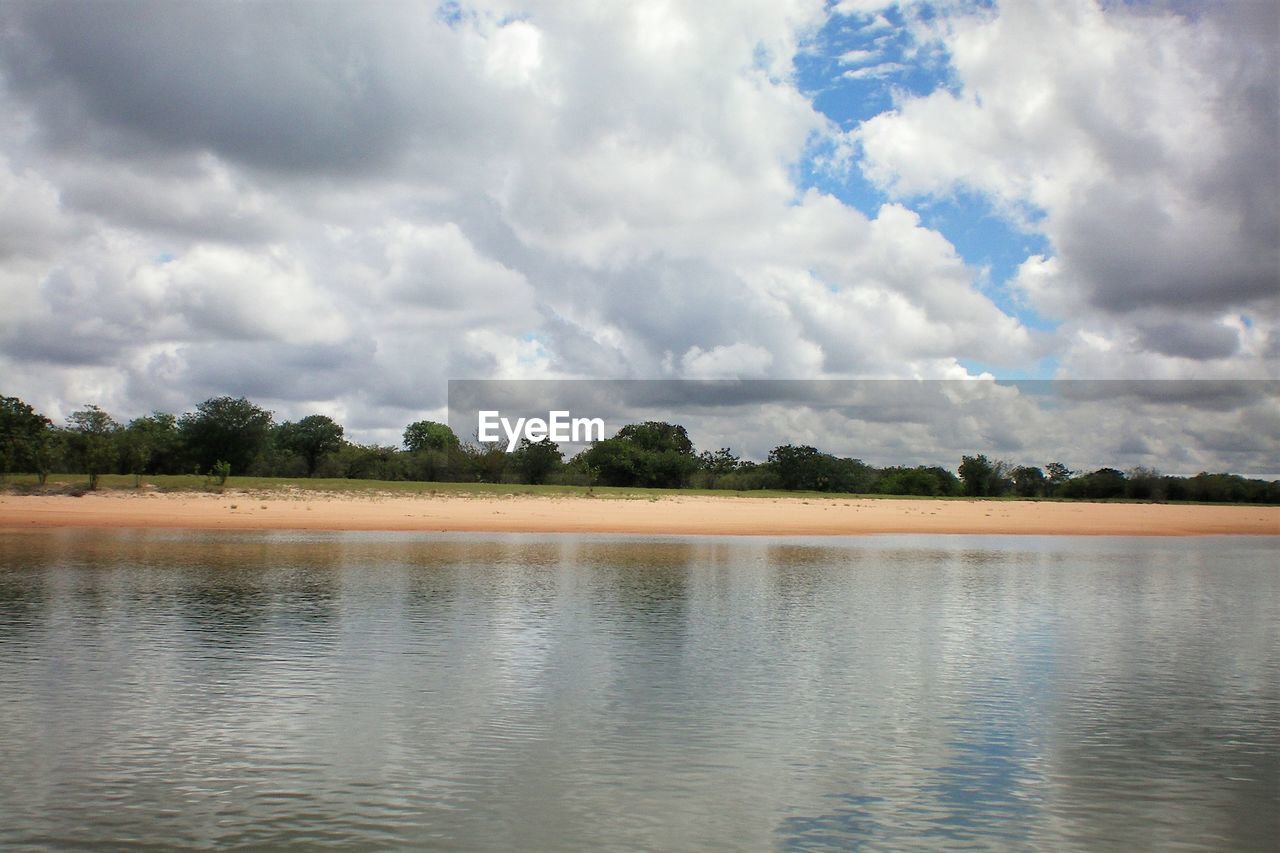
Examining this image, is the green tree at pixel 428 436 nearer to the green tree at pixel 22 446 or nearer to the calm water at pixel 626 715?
the green tree at pixel 22 446

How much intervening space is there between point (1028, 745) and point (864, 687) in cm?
296

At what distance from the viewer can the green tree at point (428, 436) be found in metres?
165

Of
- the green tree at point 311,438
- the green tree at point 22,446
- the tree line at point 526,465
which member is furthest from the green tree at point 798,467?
the green tree at point 22,446

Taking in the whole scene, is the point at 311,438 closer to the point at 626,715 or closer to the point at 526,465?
the point at 526,465

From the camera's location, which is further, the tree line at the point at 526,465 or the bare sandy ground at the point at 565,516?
the tree line at the point at 526,465

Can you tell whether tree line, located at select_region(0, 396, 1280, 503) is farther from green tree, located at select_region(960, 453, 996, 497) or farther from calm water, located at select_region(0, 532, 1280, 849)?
calm water, located at select_region(0, 532, 1280, 849)

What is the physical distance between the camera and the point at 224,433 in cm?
9131

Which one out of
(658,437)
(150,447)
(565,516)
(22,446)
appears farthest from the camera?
(658,437)

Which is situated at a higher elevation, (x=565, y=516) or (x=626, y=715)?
(x=565, y=516)

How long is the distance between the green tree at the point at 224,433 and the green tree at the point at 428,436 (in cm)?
6922

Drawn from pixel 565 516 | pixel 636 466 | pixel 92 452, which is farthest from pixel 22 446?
pixel 636 466

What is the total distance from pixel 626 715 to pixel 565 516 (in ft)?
156

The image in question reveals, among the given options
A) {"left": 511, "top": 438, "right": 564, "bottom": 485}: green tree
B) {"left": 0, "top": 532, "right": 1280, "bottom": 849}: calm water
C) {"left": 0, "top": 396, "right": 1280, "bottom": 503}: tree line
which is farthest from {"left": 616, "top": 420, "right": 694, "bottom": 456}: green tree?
{"left": 0, "top": 532, "right": 1280, "bottom": 849}: calm water

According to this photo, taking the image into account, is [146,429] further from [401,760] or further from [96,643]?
[401,760]
